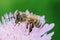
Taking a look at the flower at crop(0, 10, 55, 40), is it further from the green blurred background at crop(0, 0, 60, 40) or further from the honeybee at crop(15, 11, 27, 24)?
the green blurred background at crop(0, 0, 60, 40)

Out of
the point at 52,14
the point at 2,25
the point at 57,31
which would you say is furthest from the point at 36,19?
the point at 52,14

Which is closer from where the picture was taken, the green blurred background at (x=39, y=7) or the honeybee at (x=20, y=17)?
the honeybee at (x=20, y=17)

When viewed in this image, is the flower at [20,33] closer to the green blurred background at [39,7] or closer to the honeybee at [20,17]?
the honeybee at [20,17]

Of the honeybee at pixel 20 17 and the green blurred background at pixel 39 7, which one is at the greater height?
the honeybee at pixel 20 17

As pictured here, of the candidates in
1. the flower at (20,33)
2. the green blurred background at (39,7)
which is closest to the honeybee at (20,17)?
the flower at (20,33)

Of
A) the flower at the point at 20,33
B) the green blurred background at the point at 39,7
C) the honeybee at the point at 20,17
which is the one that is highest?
the honeybee at the point at 20,17

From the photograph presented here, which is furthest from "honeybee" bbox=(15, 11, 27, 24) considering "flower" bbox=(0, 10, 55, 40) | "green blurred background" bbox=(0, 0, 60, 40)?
"green blurred background" bbox=(0, 0, 60, 40)

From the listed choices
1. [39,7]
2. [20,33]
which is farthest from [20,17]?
[39,7]

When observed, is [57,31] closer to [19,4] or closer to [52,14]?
[52,14]

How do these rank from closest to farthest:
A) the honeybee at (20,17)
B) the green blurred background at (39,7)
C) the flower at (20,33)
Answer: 1. the flower at (20,33)
2. the honeybee at (20,17)
3. the green blurred background at (39,7)

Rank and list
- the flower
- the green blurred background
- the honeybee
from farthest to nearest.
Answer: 1. the green blurred background
2. the honeybee
3. the flower

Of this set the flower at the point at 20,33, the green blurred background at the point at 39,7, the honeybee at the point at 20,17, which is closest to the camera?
the flower at the point at 20,33
